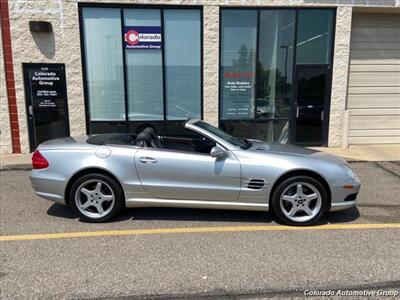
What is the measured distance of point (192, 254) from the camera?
150 inches

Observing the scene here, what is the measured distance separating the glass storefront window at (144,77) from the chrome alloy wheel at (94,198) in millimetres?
5688

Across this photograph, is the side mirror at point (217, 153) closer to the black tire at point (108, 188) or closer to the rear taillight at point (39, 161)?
the black tire at point (108, 188)

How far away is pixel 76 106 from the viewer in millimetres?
9844

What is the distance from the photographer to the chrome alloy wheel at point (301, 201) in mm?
4512

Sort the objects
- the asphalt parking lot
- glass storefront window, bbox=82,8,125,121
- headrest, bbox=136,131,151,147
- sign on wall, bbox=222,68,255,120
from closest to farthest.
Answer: the asphalt parking lot, headrest, bbox=136,131,151,147, glass storefront window, bbox=82,8,125,121, sign on wall, bbox=222,68,255,120

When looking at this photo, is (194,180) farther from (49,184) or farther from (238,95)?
(238,95)

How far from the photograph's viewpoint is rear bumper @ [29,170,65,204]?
4.61 m

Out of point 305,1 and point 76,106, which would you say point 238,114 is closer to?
point 305,1

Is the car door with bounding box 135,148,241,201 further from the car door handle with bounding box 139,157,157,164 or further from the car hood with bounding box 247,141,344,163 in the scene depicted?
the car hood with bounding box 247,141,344,163

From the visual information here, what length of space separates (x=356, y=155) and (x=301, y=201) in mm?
5564

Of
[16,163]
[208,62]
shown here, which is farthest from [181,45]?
[16,163]

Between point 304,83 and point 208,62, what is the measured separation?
2767mm

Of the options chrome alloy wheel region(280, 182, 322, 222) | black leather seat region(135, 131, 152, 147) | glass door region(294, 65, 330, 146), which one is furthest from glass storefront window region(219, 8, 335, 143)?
chrome alloy wheel region(280, 182, 322, 222)

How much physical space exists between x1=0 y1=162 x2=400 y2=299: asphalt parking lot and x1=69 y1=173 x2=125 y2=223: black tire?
0.11 m
